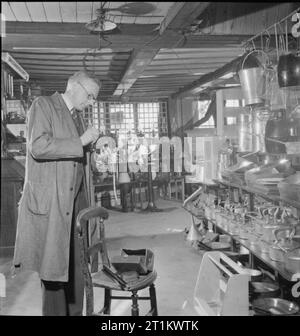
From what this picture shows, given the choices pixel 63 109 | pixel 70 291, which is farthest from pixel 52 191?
pixel 70 291

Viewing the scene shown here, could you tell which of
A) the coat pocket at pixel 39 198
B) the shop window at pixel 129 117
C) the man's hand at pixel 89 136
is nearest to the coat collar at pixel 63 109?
the man's hand at pixel 89 136

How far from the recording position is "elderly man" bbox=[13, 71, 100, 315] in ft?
7.26

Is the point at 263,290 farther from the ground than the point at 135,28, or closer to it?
closer to it

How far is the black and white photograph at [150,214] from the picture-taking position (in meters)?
2.26

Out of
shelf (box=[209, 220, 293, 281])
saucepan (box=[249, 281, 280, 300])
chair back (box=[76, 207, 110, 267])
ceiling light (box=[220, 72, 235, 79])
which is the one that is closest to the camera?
chair back (box=[76, 207, 110, 267])

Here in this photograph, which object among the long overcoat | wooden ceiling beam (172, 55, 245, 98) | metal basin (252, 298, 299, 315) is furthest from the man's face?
wooden ceiling beam (172, 55, 245, 98)

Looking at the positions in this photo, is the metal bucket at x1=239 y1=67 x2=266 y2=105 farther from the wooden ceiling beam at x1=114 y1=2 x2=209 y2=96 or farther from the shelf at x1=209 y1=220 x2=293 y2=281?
the shelf at x1=209 y1=220 x2=293 y2=281

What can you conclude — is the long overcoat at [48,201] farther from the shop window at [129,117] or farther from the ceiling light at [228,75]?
the shop window at [129,117]

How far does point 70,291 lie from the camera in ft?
8.35

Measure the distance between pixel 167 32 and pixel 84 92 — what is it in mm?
1466

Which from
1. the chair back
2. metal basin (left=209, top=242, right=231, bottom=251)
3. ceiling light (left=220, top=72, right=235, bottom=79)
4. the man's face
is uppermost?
ceiling light (left=220, top=72, right=235, bottom=79)

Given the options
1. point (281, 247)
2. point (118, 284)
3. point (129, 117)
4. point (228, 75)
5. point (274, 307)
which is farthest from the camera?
point (129, 117)

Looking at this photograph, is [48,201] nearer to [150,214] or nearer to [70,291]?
[70,291]
